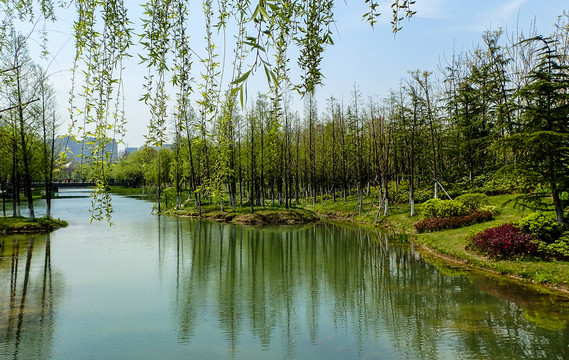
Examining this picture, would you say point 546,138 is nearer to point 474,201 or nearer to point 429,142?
point 474,201

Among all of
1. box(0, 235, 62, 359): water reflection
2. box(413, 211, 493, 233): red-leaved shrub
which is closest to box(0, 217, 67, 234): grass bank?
box(0, 235, 62, 359): water reflection

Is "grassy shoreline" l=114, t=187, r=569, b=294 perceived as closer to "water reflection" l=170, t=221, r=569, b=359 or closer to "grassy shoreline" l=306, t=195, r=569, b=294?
"grassy shoreline" l=306, t=195, r=569, b=294

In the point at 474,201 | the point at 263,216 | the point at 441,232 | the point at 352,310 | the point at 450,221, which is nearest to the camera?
the point at 352,310

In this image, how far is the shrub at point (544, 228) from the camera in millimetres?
14359

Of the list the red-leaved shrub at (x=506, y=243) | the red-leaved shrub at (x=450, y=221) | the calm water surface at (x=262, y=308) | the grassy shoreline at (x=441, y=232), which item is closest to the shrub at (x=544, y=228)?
the red-leaved shrub at (x=506, y=243)

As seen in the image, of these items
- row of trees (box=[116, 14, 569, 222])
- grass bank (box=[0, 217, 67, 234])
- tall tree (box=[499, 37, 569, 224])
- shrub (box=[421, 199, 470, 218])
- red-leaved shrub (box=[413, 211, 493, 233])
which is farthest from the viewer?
grass bank (box=[0, 217, 67, 234])

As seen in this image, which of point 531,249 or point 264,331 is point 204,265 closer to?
point 264,331

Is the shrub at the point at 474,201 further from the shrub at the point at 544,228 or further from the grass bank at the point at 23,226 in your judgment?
the grass bank at the point at 23,226

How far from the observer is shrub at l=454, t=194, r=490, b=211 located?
22.0 m

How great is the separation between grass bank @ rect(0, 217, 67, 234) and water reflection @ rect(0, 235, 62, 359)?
550 cm

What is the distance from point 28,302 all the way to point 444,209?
21.0 meters

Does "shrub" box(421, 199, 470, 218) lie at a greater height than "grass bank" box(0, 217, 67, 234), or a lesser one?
greater

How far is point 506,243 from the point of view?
588 inches

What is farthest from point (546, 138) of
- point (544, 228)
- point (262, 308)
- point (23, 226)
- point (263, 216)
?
point (23, 226)
